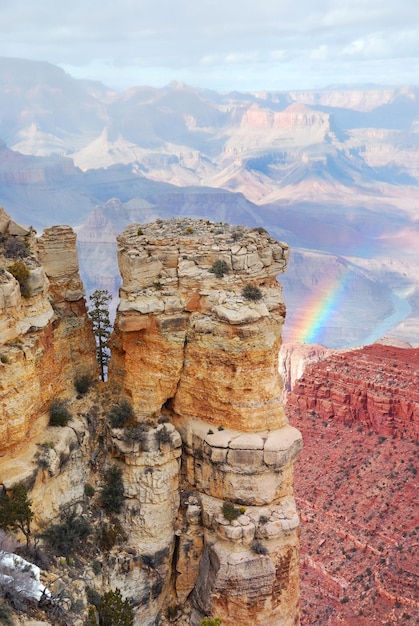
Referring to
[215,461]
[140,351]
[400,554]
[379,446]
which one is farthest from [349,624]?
[140,351]

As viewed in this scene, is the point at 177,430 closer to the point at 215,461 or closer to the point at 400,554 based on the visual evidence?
the point at 215,461

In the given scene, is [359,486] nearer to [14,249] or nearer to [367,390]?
[367,390]

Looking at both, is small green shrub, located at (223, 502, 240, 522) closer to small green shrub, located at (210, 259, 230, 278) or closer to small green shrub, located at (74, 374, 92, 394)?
small green shrub, located at (74, 374, 92, 394)

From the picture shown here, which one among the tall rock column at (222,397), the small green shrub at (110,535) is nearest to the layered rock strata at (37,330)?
the tall rock column at (222,397)

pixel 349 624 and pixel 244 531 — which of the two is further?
pixel 349 624

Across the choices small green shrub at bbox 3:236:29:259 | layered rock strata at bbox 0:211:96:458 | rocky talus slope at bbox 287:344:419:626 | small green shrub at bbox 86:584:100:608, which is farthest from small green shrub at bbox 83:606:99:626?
rocky talus slope at bbox 287:344:419:626
